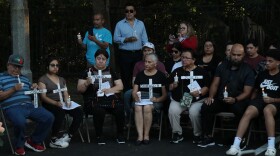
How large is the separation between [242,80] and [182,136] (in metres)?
1.29

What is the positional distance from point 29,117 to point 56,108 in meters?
0.51

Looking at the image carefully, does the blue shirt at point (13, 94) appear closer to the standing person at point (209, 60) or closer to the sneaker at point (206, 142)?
the sneaker at point (206, 142)

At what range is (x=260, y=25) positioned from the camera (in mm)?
11953

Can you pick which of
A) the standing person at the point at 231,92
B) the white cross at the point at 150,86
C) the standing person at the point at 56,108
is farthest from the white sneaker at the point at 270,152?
the standing person at the point at 56,108

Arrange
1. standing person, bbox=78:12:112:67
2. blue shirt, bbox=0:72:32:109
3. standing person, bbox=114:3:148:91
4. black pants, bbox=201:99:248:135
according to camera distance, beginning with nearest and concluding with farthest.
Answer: blue shirt, bbox=0:72:32:109 → black pants, bbox=201:99:248:135 → standing person, bbox=78:12:112:67 → standing person, bbox=114:3:148:91

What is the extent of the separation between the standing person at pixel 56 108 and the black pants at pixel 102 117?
25 centimetres

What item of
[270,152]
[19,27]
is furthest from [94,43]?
[270,152]

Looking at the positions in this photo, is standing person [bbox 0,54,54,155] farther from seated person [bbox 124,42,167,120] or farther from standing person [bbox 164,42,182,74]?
standing person [bbox 164,42,182,74]

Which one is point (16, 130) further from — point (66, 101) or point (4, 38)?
point (4, 38)

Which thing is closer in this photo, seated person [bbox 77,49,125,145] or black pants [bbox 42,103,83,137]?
black pants [bbox 42,103,83,137]

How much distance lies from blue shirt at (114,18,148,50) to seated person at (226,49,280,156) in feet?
8.64

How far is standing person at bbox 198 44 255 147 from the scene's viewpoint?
8.22m

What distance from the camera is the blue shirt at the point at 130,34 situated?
10.0 m

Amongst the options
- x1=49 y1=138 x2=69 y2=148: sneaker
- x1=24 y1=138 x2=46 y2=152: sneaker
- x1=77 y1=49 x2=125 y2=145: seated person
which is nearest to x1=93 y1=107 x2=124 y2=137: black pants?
x1=77 y1=49 x2=125 y2=145: seated person
